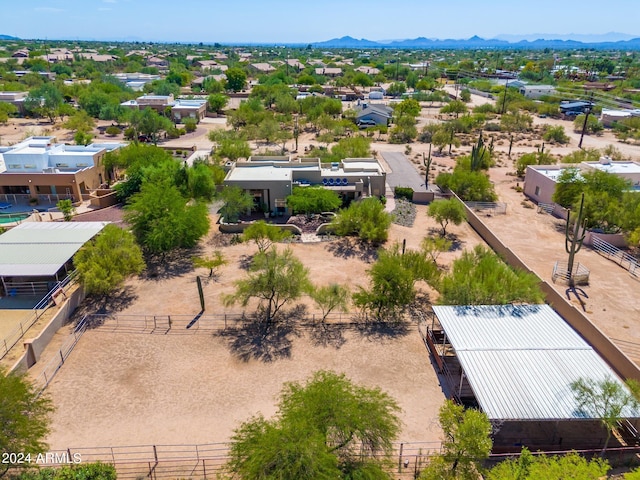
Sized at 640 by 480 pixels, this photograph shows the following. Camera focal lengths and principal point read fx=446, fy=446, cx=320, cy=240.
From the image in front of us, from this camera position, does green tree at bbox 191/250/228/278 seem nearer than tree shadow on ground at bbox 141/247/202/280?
Yes

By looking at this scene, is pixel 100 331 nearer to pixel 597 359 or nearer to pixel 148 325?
pixel 148 325

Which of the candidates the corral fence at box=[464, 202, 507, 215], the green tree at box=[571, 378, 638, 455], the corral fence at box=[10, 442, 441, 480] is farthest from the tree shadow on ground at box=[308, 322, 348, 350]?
the corral fence at box=[464, 202, 507, 215]

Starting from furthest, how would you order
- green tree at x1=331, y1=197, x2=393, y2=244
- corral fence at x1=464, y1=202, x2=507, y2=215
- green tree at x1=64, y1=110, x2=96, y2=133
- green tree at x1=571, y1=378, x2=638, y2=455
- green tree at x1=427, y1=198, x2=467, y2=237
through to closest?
green tree at x1=64, y1=110, x2=96, y2=133 < corral fence at x1=464, y1=202, x2=507, y2=215 < green tree at x1=427, y1=198, x2=467, y2=237 < green tree at x1=331, y1=197, x2=393, y2=244 < green tree at x1=571, y1=378, x2=638, y2=455

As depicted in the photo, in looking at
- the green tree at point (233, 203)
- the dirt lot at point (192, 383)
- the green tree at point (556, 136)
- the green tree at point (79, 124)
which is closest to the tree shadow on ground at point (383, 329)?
the dirt lot at point (192, 383)

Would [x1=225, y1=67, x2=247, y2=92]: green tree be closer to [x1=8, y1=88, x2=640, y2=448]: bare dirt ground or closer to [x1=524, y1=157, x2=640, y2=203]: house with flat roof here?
[x1=524, y1=157, x2=640, y2=203]: house with flat roof

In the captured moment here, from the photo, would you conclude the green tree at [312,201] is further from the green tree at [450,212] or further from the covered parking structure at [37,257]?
the covered parking structure at [37,257]

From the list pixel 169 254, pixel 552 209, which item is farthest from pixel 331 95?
pixel 169 254

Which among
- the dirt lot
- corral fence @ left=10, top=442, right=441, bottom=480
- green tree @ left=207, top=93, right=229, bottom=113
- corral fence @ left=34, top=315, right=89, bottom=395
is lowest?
corral fence @ left=10, top=442, right=441, bottom=480
